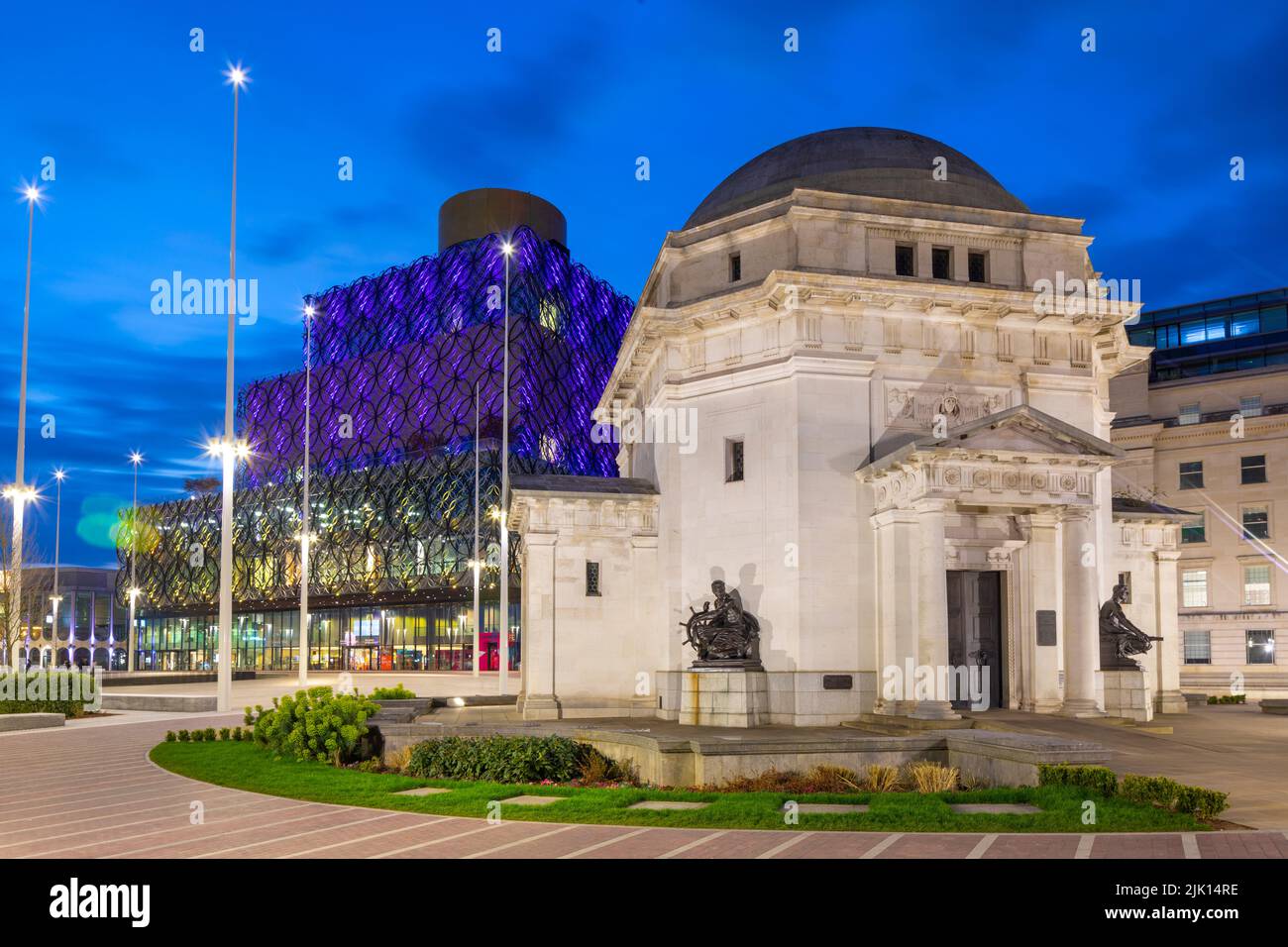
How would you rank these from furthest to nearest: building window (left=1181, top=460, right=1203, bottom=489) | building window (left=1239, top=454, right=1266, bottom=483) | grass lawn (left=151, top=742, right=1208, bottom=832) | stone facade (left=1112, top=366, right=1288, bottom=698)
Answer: building window (left=1181, top=460, right=1203, bottom=489) → building window (left=1239, top=454, right=1266, bottom=483) → stone facade (left=1112, top=366, right=1288, bottom=698) → grass lawn (left=151, top=742, right=1208, bottom=832)

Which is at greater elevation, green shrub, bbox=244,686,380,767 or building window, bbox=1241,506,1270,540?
building window, bbox=1241,506,1270,540

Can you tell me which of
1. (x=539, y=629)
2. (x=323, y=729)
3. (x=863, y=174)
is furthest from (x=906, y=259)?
(x=323, y=729)

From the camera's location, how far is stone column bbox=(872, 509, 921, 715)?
29219mm

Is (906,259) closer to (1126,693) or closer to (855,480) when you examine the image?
(855,480)

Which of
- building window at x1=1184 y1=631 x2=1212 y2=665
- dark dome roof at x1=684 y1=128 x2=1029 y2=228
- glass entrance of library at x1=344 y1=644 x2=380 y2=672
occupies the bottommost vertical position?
glass entrance of library at x1=344 y1=644 x2=380 y2=672

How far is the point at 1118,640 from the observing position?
3180cm

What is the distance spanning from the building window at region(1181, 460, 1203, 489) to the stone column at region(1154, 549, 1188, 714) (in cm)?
3766

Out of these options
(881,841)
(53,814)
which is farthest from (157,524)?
(881,841)

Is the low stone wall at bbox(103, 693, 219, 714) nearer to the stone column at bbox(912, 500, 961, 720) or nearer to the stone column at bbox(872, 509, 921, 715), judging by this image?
the stone column at bbox(872, 509, 921, 715)

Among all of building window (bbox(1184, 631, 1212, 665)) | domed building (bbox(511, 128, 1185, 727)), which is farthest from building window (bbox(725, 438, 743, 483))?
building window (bbox(1184, 631, 1212, 665))

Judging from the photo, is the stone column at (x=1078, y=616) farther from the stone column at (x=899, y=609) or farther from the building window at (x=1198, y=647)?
the building window at (x=1198, y=647)

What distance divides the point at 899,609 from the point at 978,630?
411cm

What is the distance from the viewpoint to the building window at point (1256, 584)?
6894 cm
